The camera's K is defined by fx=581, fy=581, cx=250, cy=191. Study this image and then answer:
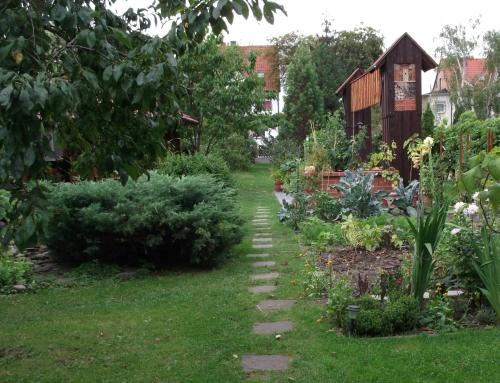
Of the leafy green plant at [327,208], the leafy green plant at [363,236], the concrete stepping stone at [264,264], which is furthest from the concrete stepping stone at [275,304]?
the leafy green plant at [327,208]

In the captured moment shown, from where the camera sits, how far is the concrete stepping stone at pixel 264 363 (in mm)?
3880

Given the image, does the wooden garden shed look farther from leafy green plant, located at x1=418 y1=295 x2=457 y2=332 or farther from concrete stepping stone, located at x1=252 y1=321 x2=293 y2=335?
concrete stepping stone, located at x1=252 y1=321 x2=293 y2=335

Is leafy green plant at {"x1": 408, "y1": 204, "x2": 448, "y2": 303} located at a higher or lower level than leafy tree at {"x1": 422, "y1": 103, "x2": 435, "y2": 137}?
lower

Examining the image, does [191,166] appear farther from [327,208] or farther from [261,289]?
[261,289]

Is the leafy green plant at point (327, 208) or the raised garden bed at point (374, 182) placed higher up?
the raised garden bed at point (374, 182)

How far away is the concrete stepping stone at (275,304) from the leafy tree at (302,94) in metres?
27.7

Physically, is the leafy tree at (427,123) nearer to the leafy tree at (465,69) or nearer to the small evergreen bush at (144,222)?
the small evergreen bush at (144,222)

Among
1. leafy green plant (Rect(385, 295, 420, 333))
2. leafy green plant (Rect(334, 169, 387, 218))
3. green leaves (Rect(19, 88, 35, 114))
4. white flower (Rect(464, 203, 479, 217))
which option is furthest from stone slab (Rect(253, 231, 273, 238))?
green leaves (Rect(19, 88, 35, 114))

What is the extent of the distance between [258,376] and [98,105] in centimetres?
197

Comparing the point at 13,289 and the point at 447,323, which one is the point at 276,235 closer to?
the point at 13,289

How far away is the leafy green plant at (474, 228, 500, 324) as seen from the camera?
452cm

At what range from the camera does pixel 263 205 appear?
14719 mm

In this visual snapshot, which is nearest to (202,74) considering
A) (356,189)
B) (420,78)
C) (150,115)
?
(420,78)

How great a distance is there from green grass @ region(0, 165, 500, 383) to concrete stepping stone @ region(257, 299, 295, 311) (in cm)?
10
